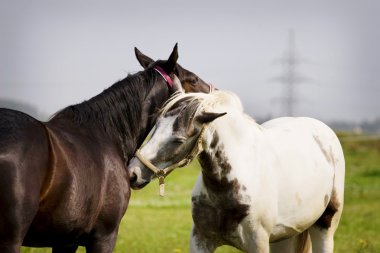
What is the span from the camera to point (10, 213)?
4.92 m

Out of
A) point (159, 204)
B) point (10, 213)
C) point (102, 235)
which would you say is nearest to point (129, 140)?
point (102, 235)

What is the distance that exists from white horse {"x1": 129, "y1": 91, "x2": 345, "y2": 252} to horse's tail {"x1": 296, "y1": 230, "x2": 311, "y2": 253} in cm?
38

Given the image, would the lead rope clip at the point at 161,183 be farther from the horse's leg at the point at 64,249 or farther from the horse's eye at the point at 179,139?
the horse's leg at the point at 64,249

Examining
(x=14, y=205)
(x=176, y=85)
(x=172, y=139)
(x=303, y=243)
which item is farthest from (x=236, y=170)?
(x=14, y=205)

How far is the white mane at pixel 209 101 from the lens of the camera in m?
6.20

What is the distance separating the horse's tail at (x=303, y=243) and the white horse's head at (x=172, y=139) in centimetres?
206

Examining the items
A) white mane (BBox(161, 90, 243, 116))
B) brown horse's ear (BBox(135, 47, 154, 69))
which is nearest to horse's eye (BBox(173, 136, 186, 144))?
white mane (BBox(161, 90, 243, 116))

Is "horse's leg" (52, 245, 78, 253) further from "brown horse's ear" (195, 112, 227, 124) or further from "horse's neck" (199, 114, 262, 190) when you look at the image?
"brown horse's ear" (195, 112, 227, 124)

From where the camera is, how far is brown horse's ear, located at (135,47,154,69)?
673 cm

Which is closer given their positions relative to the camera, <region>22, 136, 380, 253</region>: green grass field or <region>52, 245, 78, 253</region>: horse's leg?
<region>52, 245, 78, 253</region>: horse's leg

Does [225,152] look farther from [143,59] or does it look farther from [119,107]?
[143,59]

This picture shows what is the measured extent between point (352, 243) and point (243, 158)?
6.09 metres

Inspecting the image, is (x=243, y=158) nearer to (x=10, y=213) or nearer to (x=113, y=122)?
(x=113, y=122)

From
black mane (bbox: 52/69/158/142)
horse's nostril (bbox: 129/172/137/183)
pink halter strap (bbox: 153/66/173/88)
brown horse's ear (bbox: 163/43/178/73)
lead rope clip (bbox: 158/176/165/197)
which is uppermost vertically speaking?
brown horse's ear (bbox: 163/43/178/73)
